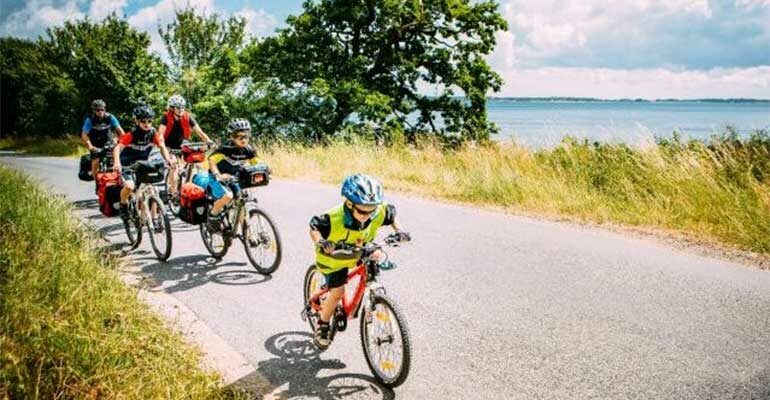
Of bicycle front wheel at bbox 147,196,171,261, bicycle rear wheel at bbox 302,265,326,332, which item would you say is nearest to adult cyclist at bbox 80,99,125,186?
bicycle front wheel at bbox 147,196,171,261

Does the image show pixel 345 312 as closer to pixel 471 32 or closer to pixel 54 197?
pixel 54 197

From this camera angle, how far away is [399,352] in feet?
12.8

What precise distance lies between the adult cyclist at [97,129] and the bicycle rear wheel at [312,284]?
7.09 m

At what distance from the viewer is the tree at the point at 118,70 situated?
85.0 feet

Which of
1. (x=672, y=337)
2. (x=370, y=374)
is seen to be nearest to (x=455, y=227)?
(x=672, y=337)

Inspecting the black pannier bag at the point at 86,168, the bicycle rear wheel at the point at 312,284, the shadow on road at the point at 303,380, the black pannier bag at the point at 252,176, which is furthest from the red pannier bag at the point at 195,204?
the black pannier bag at the point at 86,168

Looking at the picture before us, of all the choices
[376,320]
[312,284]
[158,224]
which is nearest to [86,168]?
[158,224]

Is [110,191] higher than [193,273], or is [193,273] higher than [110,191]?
[110,191]

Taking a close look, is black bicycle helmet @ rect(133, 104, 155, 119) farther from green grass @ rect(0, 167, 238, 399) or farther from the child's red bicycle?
the child's red bicycle

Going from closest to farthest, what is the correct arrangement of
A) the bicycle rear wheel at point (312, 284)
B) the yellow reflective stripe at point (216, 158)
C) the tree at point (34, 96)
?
the bicycle rear wheel at point (312, 284) → the yellow reflective stripe at point (216, 158) → the tree at point (34, 96)

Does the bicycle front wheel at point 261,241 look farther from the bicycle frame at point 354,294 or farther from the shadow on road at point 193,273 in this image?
the bicycle frame at point 354,294

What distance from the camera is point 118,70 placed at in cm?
2595

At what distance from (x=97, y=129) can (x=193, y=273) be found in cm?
567

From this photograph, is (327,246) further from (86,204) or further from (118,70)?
(118,70)
